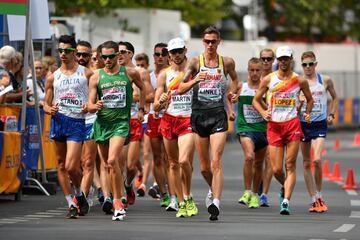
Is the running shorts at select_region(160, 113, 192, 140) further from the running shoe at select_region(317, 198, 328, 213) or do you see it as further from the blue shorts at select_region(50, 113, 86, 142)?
the running shoe at select_region(317, 198, 328, 213)

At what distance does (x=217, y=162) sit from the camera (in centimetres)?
1633

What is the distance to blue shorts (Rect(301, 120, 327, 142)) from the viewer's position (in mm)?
18219

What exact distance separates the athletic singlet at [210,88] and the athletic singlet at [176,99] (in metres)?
0.31

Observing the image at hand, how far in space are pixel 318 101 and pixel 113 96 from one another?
10.7 ft

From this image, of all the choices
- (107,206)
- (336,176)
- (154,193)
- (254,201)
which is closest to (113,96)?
(107,206)

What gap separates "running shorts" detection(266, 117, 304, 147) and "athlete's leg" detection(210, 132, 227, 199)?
102 cm

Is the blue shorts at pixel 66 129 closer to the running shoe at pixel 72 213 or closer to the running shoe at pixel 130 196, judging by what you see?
the running shoe at pixel 72 213

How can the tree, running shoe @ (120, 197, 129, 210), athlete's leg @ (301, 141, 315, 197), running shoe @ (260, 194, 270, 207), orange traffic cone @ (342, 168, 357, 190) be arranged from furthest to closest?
the tree → orange traffic cone @ (342, 168, 357, 190) → running shoe @ (260, 194, 270, 207) → athlete's leg @ (301, 141, 315, 197) → running shoe @ (120, 197, 129, 210)

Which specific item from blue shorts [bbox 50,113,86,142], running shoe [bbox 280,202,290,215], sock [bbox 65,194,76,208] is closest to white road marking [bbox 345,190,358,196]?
running shoe [bbox 280,202,290,215]

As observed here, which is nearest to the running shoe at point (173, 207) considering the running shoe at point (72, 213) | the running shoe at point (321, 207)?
the running shoe at point (72, 213)

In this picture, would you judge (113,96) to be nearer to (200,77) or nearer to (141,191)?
(200,77)

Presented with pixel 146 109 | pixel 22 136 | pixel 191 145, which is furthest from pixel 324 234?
pixel 22 136

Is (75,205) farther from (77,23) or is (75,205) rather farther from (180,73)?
(77,23)

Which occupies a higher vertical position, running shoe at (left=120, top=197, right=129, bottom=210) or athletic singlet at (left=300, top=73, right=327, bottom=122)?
athletic singlet at (left=300, top=73, right=327, bottom=122)
